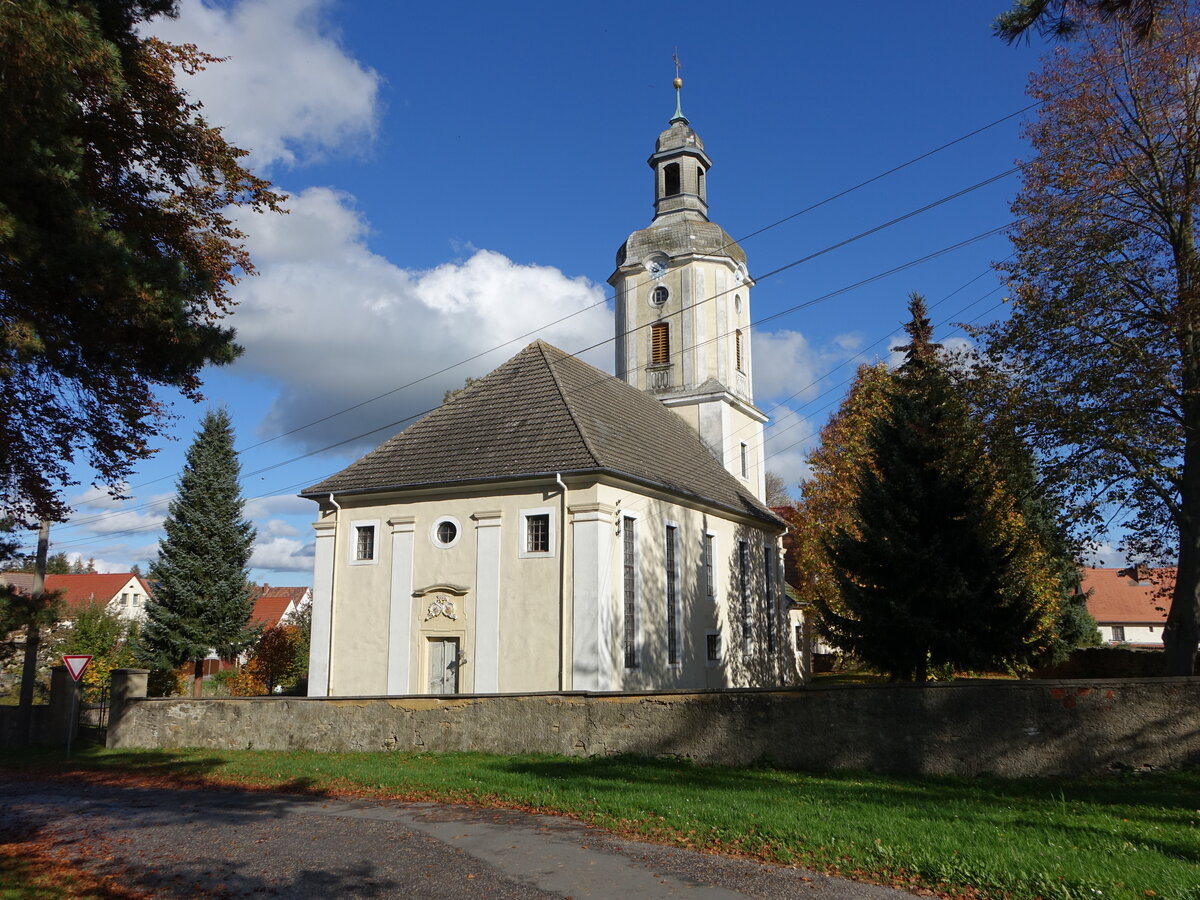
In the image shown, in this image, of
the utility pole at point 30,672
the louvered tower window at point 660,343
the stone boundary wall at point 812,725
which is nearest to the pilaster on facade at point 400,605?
the stone boundary wall at point 812,725

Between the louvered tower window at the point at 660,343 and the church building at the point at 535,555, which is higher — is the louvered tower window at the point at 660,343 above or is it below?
above

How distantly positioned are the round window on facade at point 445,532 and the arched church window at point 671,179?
19.2 metres

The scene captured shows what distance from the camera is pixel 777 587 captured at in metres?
32.6

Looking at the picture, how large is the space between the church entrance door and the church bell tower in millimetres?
14033

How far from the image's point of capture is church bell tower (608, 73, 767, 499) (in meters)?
34.0

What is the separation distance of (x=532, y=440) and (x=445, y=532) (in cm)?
316

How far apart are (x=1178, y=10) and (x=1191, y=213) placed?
3.37 metres

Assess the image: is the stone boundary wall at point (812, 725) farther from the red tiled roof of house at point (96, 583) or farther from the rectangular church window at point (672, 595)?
the red tiled roof of house at point (96, 583)

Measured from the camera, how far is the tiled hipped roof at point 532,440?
22859mm

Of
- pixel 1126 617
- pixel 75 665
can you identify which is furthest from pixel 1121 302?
pixel 1126 617

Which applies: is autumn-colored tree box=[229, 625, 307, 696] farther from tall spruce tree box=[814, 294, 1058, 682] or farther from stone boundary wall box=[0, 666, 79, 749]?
tall spruce tree box=[814, 294, 1058, 682]

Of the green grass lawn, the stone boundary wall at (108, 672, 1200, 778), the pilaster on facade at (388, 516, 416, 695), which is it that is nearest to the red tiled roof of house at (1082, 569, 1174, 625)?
the pilaster on facade at (388, 516, 416, 695)

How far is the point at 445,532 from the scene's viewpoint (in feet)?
76.4

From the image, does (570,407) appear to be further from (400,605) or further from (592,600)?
(400,605)
